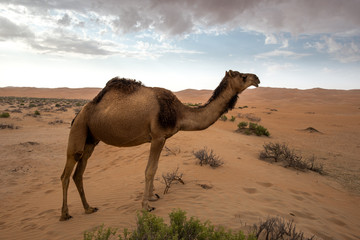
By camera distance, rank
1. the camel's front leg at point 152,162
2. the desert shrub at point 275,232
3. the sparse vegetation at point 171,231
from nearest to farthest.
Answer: the sparse vegetation at point 171,231
the desert shrub at point 275,232
the camel's front leg at point 152,162

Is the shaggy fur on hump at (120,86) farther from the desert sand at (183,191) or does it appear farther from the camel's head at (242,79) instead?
the desert sand at (183,191)

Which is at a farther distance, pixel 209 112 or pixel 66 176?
pixel 209 112

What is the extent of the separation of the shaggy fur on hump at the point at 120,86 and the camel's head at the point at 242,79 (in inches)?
81.6

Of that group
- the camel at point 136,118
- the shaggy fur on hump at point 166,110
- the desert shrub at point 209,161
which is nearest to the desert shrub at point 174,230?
the camel at point 136,118

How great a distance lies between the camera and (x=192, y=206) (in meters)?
4.34

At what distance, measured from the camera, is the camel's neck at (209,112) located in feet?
15.1

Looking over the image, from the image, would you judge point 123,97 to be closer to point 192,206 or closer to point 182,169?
point 192,206

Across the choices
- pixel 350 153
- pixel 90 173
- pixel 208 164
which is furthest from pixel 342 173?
pixel 90 173

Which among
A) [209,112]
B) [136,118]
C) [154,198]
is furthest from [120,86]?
Result: [154,198]

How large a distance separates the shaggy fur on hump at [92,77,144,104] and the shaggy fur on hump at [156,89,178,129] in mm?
518

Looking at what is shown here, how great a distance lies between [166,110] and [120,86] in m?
1.13

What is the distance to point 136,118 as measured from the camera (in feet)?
13.6

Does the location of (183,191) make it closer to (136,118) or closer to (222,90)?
(136,118)

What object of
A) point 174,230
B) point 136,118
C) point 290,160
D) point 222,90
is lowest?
point 290,160
